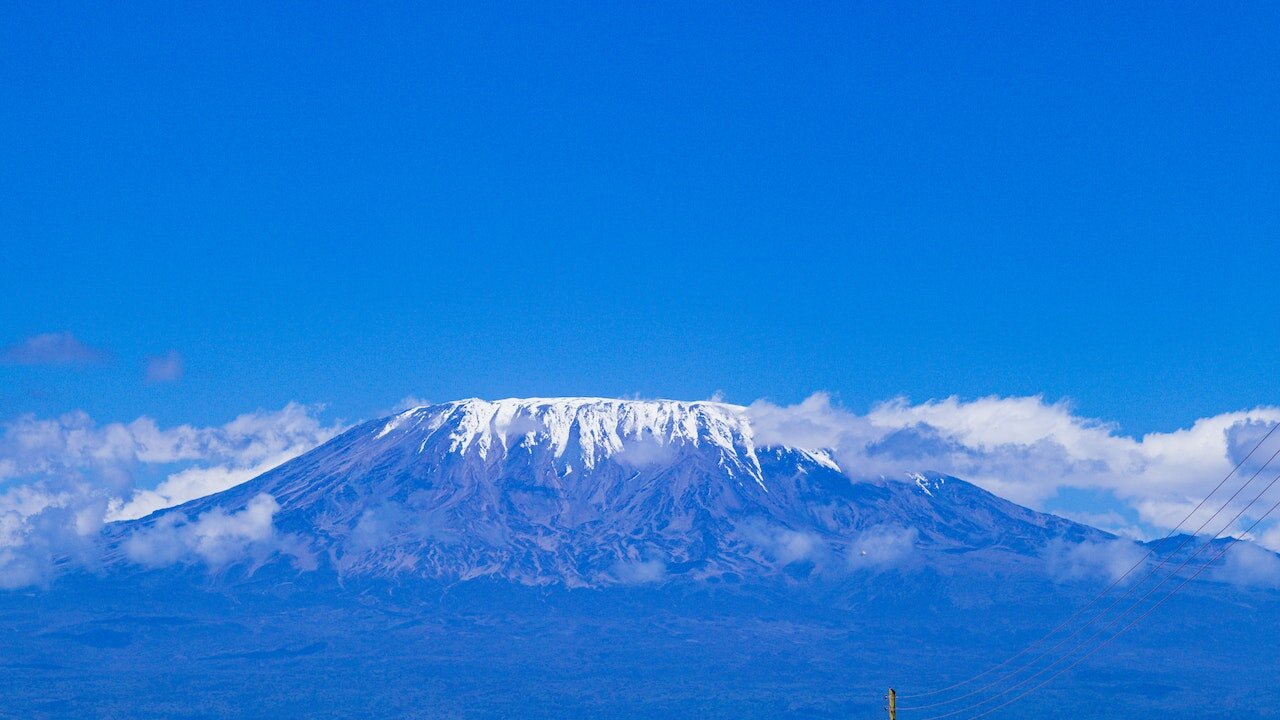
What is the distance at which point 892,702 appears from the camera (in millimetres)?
55812

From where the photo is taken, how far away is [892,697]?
2138 inches

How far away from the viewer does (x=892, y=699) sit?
55219 mm

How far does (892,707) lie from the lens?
55125mm

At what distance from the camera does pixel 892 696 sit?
53.9m

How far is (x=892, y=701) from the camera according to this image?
182 ft

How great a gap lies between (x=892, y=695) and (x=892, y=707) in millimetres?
672

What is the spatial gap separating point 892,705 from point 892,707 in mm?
862

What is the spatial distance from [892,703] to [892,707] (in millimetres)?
983

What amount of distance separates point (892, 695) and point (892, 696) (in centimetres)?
77

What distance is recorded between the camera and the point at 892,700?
55.3m

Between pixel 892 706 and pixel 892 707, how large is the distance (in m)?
0.93

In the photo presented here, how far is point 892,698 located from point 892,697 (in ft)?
1.72

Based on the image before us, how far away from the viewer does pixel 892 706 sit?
5603 centimetres

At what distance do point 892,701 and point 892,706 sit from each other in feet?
1.80
